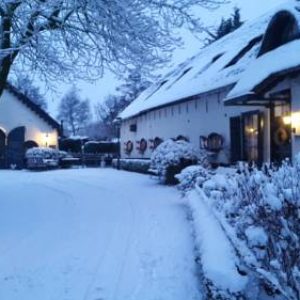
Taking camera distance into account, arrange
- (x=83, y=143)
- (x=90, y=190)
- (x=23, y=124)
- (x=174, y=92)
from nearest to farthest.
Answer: (x=90, y=190) → (x=174, y=92) → (x=23, y=124) → (x=83, y=143)

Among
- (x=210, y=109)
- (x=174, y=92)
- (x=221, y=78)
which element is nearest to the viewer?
(x=221, y=78)

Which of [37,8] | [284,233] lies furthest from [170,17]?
[284,233]

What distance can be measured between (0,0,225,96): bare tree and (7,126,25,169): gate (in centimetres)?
2332

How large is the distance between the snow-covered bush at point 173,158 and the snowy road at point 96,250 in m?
3.67

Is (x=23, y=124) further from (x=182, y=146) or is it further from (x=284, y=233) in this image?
(x=284, y=233)

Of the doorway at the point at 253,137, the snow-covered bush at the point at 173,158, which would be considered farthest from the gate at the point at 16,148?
the doorway at the point at 253,137

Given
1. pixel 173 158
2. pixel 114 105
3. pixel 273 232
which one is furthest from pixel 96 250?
pixel 114 105

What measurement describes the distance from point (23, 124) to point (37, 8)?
2623 cm

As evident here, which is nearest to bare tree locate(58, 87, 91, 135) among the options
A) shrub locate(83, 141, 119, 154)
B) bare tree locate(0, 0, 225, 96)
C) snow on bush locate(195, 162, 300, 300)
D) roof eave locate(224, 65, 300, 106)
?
shrub locate(83, 141, 119, 154)

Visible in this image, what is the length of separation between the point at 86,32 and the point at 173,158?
702cm

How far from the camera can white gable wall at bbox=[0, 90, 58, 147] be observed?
116 feet


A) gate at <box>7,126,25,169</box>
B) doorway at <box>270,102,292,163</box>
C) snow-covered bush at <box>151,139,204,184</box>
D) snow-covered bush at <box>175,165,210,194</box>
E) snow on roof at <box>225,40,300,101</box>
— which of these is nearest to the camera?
snow on roof at <box>225,40,300,101</box>

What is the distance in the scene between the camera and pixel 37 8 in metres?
10.2

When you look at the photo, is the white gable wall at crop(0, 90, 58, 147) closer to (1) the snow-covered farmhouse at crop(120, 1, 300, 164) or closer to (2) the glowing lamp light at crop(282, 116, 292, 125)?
(1) the snow-covered farmhouse at crop(120, 1, 300, 164)
